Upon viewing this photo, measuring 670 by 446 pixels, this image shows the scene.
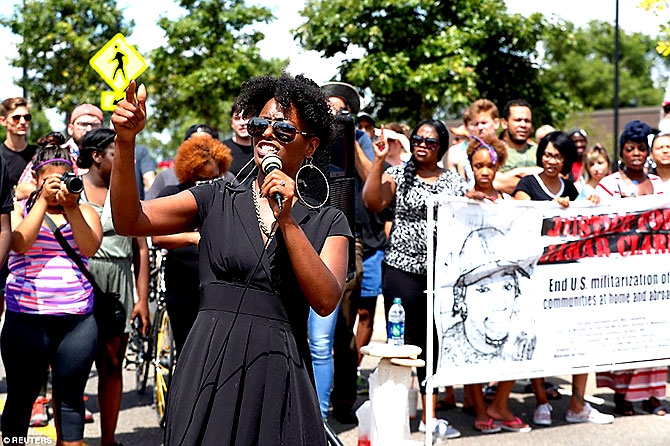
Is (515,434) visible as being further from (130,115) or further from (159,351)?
(130,115)

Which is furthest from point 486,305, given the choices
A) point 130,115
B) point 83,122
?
point 130,115

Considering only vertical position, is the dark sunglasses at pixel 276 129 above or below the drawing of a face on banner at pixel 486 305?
above

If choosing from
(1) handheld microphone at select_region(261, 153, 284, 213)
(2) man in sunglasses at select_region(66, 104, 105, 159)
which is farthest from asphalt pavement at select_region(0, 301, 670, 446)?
(1) handheld microphone at select_region(261, 153, 284, 213)

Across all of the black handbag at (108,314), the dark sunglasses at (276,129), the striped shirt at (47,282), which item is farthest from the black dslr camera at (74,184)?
the dark sunglasses at (276,129)

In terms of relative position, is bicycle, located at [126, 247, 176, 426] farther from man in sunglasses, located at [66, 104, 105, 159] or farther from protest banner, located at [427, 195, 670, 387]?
protest banner, located at [427, 195, 670, 387]

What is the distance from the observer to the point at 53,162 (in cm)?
485

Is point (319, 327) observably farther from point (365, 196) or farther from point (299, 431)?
point (299, 431)

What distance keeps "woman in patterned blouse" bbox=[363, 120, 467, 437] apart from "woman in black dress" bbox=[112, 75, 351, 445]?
336 centimetres

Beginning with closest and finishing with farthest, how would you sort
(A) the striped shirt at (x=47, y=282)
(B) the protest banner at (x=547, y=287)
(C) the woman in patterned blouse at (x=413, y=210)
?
(A) the striped shirt at (x=47, y=282) < (B) the protest banner at (x=547, y=287) < (C) the woman in patterned blouse at (x=413, y=210)

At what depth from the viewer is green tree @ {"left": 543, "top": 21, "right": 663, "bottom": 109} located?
70812mm

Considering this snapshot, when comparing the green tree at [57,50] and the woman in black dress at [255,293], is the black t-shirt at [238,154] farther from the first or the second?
the green tree at [57,50]

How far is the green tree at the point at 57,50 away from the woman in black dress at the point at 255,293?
2145 cm

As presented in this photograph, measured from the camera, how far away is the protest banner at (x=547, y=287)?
6000 millimetres

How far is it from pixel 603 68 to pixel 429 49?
49425 millimetres
